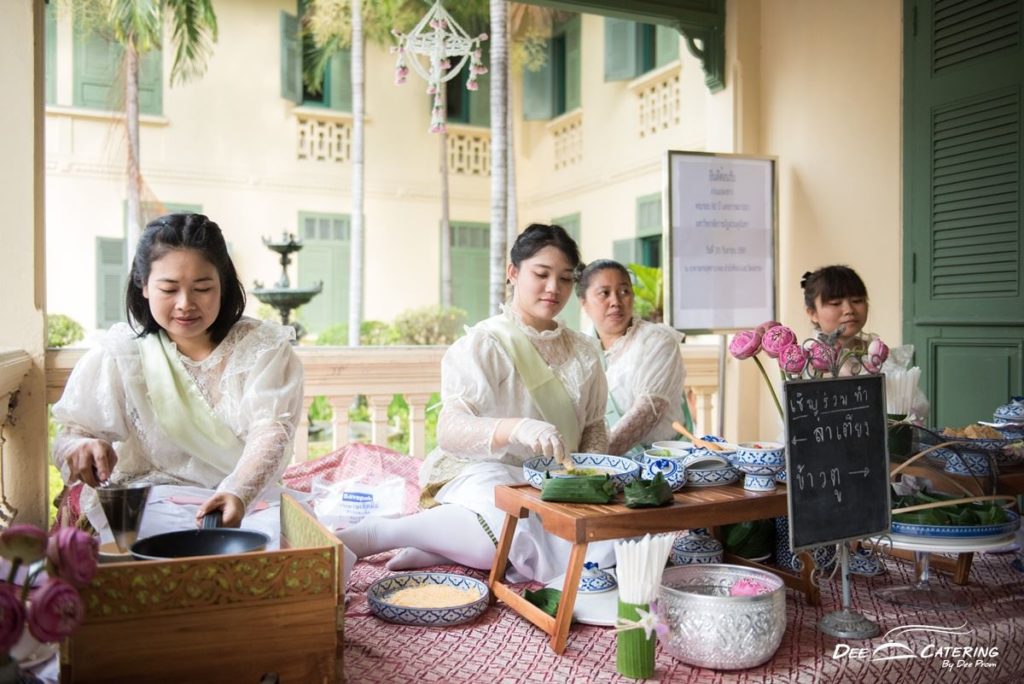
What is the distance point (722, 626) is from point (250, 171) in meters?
11.2

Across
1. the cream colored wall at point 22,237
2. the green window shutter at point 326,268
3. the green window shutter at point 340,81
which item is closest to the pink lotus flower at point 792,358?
the cream colored wall at point 22,237

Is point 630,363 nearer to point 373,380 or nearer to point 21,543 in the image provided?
point 373,380

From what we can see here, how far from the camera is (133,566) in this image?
1408 millimetres

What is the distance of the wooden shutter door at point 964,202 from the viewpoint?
389cm

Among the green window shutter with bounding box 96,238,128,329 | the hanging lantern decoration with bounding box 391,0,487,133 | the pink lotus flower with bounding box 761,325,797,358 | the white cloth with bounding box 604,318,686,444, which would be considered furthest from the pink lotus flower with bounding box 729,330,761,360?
the green window shutter with bounding box 96,238,128,329

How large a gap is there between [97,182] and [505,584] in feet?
34.0

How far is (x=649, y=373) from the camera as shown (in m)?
3.51

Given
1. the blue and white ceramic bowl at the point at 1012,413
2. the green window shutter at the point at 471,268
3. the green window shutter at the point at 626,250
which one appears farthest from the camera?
the green window shutter at the point at 471,268

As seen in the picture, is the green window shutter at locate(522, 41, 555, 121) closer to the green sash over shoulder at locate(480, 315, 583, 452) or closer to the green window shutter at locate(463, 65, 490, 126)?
the green window shutter at locate(463, 65, 490, 126)

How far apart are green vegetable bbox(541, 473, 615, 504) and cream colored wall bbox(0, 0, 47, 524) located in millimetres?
2715

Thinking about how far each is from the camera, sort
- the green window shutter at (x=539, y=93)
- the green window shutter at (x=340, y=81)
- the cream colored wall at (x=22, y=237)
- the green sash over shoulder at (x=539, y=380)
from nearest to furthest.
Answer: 1. the green sash over shoulder at (x=539, y=380)
2. the cream colored wall at (x=22, y=237)
3. the green window shutter at (x=340, y=81)
4. the green window shutter at (x=539, y=93)

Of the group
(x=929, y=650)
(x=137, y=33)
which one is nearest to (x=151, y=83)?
(x=137, y=33)

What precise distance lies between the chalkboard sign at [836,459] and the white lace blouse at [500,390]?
2.80ft

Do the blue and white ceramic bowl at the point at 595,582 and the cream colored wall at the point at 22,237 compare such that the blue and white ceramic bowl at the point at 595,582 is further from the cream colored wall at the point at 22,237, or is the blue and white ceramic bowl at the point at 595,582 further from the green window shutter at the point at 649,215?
the green window shutter at the point at 649,215
